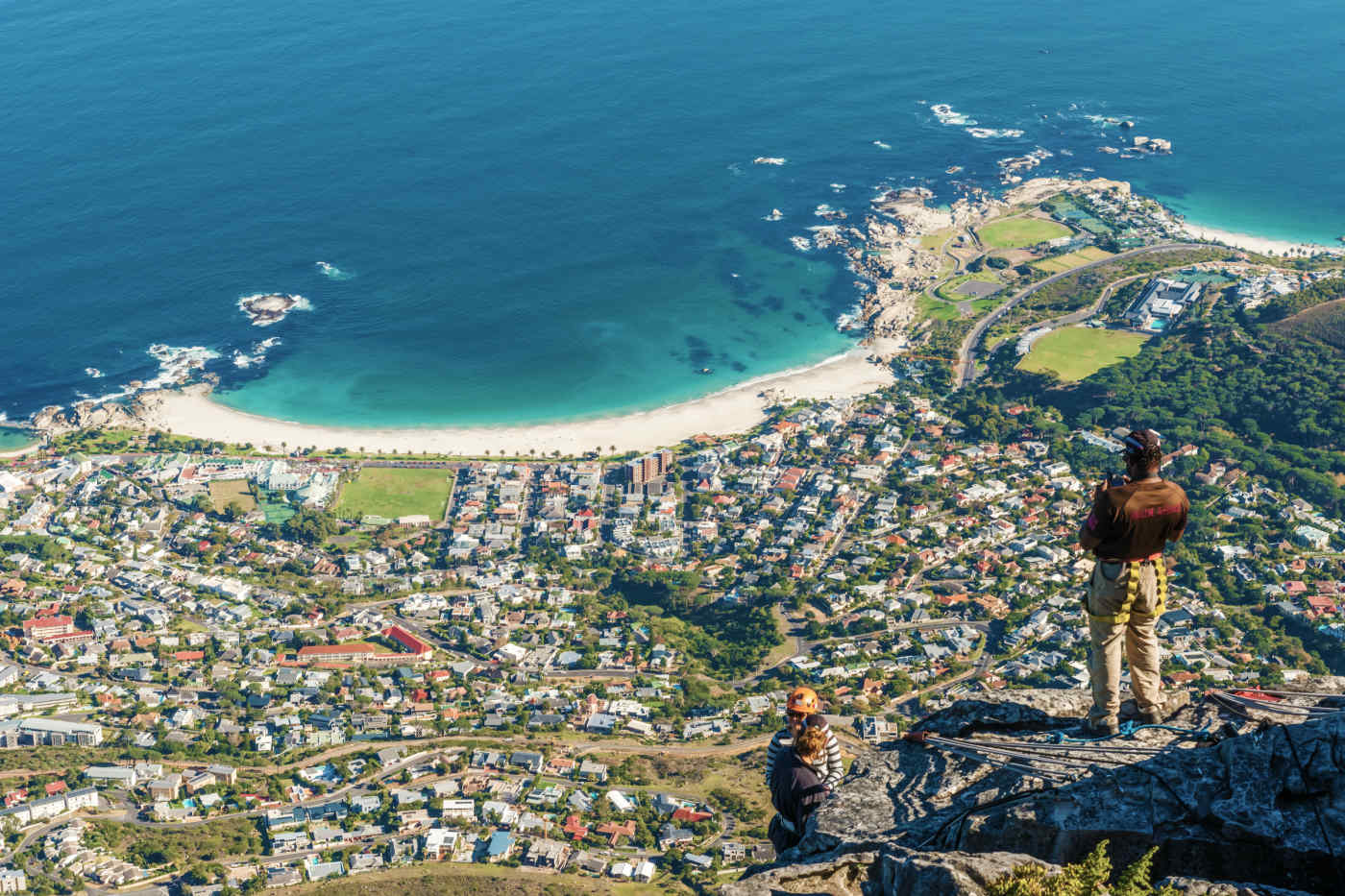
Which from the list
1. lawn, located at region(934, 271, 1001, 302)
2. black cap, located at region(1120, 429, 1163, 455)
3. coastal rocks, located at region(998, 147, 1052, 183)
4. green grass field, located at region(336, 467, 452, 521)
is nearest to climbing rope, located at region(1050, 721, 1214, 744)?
black cap, located at region(1120, 429, 1163, 455)

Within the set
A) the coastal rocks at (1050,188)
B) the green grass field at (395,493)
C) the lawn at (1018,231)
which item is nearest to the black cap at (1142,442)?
the green grass field at (395,493)

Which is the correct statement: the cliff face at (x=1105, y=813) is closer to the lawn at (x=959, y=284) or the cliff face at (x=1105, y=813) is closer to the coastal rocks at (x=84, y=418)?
the coastal rocks at (x=84, y=418)

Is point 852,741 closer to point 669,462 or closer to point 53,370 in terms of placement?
point 669,462

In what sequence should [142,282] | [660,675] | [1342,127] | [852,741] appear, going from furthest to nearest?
[1342,127] → [142,282] → [660,675] → [852,741]

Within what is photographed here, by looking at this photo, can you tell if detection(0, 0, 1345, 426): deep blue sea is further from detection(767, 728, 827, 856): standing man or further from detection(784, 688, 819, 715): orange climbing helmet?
detection(784, 688, 819, 715): orange climbing helmet

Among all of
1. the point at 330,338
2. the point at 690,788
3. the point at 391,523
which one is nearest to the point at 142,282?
the point at 330,338
